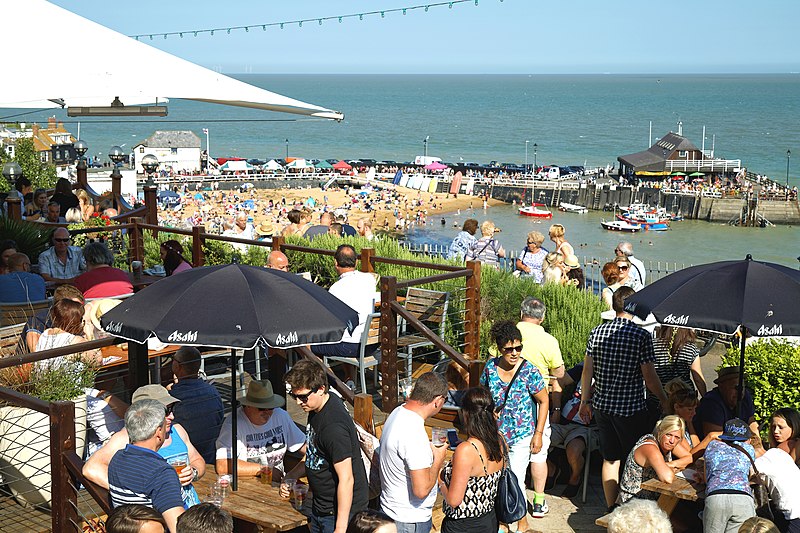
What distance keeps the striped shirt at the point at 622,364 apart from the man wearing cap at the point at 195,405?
2645 mm

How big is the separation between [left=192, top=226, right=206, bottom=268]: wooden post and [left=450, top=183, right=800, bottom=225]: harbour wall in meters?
70.3

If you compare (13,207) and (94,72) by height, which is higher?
(94,72)

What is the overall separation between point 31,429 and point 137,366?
93 centimetres

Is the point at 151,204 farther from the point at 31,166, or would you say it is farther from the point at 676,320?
the point at 31,166

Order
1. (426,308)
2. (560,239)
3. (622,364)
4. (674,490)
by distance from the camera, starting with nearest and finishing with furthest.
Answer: (674,490) < (622,364) < (426,308) < (560,239)

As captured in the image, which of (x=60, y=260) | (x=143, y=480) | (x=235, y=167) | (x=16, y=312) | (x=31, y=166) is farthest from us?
(x=235, y=167)

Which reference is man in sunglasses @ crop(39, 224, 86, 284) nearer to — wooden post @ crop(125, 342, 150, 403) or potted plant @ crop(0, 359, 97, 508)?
wooden post @ crop(125, 342, 150, 403)

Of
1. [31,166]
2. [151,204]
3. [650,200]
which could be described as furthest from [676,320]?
[650,200]

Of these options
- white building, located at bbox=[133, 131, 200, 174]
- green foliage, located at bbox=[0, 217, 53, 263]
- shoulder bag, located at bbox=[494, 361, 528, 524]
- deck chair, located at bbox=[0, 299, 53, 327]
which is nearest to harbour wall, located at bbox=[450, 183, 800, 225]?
white building, located at bbox=[133, 131, 200, 174]

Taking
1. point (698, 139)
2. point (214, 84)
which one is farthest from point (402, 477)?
point (698, 139)

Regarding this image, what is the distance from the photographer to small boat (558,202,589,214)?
8075 cm

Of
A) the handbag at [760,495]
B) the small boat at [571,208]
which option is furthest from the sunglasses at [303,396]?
the small boat at [571,208]

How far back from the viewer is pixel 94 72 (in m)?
6.68

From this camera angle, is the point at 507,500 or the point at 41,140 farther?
the point at 41,140
